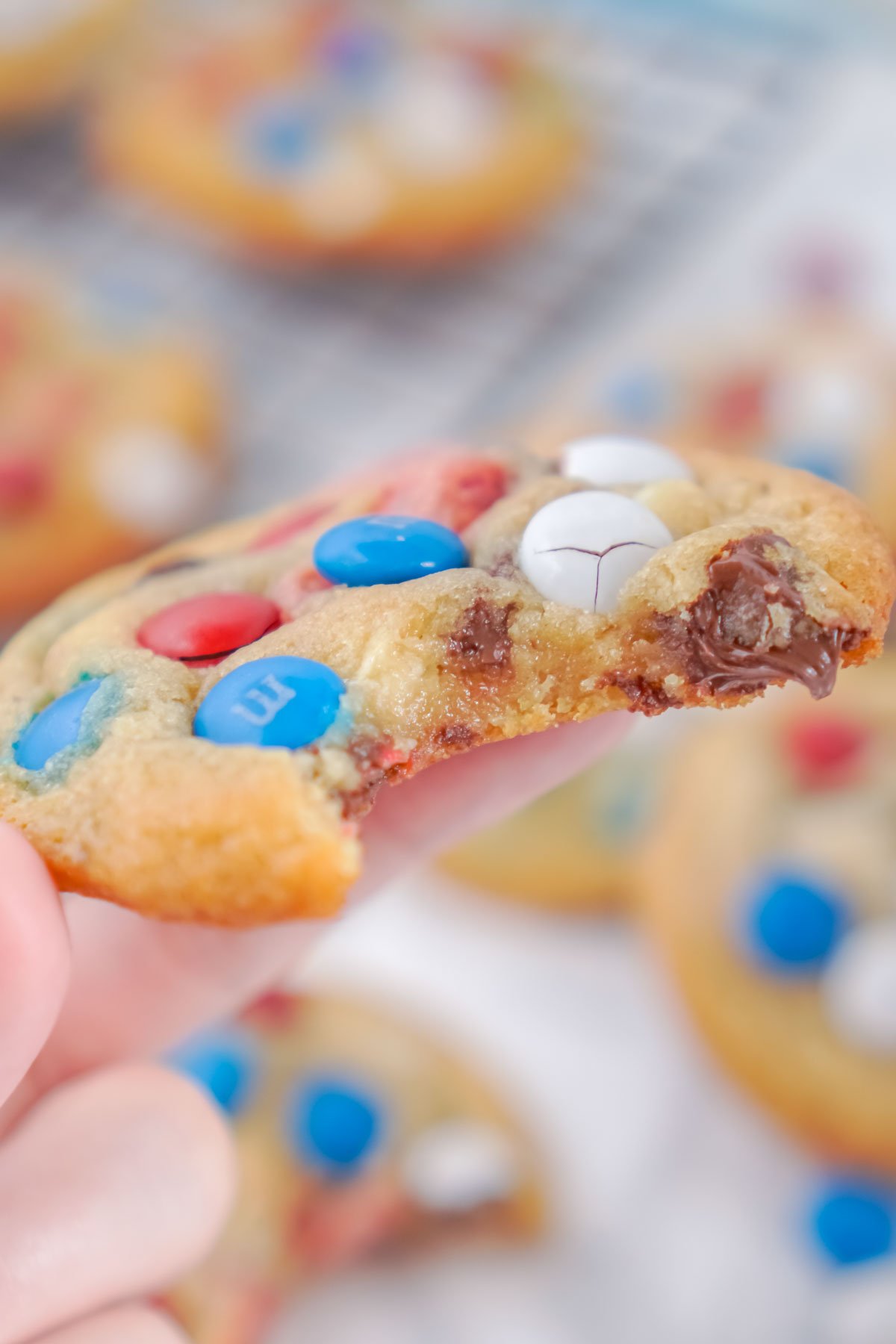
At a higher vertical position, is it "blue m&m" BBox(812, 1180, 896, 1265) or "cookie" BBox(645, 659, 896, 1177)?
"cookie" BBox(645, 659, 896, 1177)

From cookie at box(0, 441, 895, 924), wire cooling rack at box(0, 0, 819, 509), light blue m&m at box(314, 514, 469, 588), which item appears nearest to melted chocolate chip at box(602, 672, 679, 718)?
cookie at box(0, 441, 895, 924)

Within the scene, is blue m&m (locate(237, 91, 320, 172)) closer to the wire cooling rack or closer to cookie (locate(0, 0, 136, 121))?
the wire cooling rack

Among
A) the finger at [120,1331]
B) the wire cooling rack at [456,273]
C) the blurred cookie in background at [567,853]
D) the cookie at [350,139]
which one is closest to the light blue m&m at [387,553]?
the finger at [120,1331]

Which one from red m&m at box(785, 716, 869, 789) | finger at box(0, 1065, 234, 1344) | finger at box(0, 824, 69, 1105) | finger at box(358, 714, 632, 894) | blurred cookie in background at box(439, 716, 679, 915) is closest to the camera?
finger at box(0, 824, 69, 1105)

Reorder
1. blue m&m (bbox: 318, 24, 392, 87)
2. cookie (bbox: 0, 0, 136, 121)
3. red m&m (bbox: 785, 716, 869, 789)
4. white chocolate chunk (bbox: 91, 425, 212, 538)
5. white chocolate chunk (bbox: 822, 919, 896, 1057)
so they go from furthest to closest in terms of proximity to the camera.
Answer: cookie (bbox: 0, 0, 136, 121) → blue m&m (bbox: 318, 24, 392, 87) → white chocolate chunk (bbox: 91, 425, 212, 538) → red m&m (bbox: 785, 716, 869, 789) → white chocolate chunk (bbox: 822, 919, 896, 1057)

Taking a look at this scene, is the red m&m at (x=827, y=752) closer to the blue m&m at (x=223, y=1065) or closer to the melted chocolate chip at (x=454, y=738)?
the blue m&m at (x=223, y=1065)

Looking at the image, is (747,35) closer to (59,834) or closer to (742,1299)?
(742,1299)
